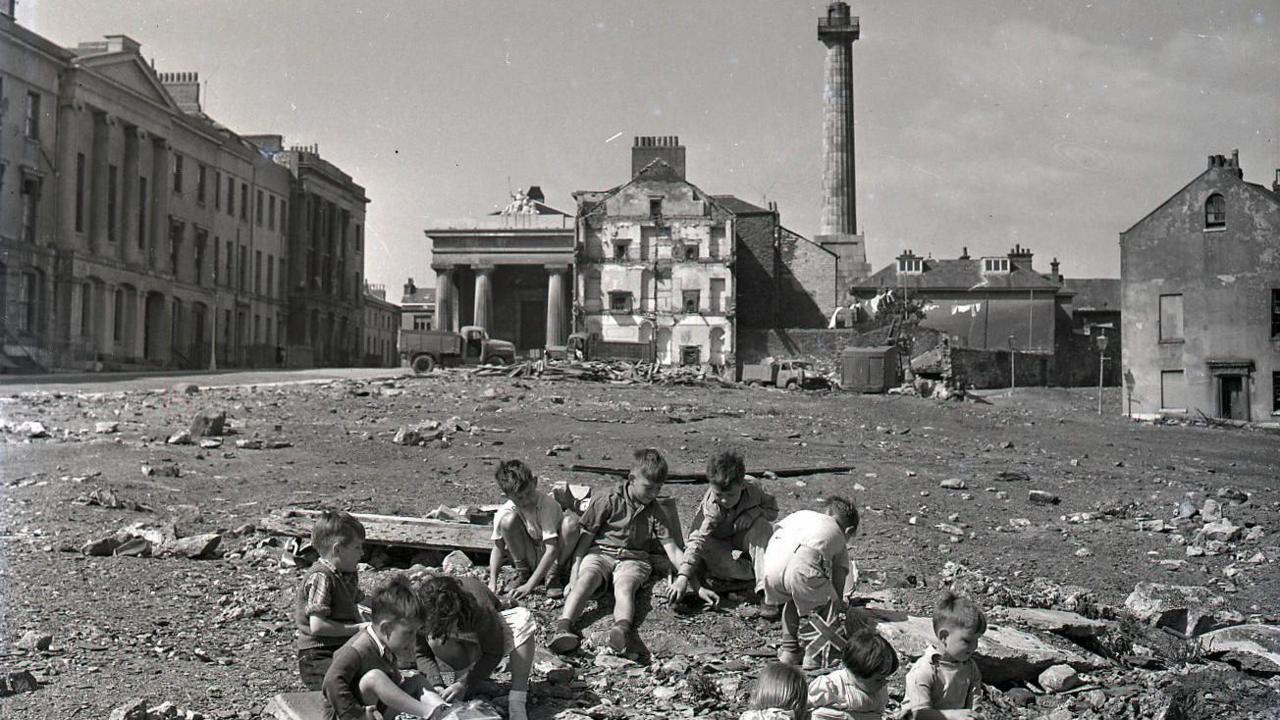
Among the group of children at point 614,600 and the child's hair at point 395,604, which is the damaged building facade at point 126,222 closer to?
the group of children at point 614,600

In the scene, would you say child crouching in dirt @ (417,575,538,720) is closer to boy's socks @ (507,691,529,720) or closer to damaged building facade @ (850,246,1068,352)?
boy's socks @ (507,691,529,720)

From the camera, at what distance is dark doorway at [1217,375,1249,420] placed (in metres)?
32.2

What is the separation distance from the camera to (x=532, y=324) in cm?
6328

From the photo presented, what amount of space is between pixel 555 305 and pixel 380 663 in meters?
53.5

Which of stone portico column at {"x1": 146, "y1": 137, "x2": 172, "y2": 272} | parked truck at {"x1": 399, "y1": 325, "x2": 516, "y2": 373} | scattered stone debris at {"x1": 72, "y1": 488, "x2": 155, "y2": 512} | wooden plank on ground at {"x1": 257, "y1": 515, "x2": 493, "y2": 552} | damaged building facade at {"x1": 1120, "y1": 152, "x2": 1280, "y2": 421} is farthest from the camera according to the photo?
stone portico column at {"x1": 146, "y1": 137, "x2": 172, "y2": 272}

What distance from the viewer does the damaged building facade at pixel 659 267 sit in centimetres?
5128

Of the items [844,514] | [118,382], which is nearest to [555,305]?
[118,382]

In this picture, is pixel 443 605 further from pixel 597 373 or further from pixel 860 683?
pixel 597 373

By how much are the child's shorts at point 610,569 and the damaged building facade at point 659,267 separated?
44044mm

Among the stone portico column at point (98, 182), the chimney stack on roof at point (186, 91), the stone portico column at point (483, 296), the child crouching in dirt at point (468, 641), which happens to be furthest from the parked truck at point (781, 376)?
the chimney stack on roof at point (186, 91)

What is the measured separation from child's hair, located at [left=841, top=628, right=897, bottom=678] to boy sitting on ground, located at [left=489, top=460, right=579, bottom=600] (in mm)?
2519

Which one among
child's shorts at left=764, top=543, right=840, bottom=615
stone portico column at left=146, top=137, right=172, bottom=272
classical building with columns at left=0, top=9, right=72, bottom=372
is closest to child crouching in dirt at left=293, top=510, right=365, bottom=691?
child's shorts at left=764, top=543, right=840, bottom=615

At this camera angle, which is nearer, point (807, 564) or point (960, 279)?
point (807, 564)

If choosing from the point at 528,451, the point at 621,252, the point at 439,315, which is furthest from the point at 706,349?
the point at 528,451
